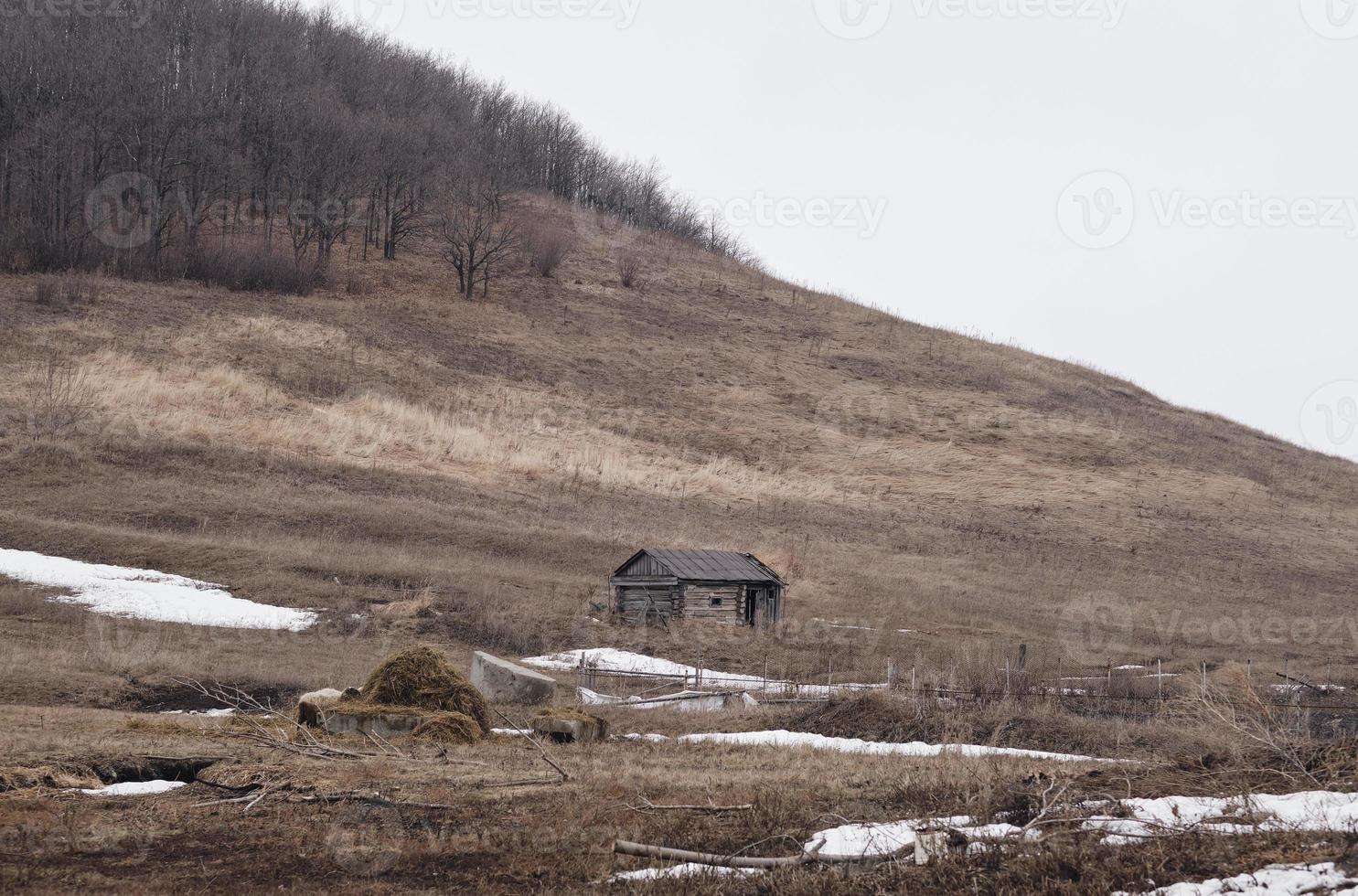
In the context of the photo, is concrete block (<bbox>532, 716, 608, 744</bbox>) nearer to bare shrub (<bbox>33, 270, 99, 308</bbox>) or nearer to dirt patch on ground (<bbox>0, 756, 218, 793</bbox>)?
dirt patch on ground (<bbox>0, 756, 218, 793</bbox>)

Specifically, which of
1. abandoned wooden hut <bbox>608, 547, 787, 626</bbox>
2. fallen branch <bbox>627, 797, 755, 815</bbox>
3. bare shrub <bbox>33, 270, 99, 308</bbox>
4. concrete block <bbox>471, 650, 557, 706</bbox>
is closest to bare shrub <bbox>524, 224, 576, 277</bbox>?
bare shrub <bbox>33, 270, 99, 308</bbox>

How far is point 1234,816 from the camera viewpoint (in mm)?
7047

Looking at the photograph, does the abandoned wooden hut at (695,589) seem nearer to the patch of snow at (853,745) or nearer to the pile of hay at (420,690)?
the patch of snow at (853,745)

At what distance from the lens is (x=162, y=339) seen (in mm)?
52562

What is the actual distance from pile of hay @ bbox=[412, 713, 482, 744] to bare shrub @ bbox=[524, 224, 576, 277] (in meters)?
68.2

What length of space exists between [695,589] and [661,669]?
294 inches

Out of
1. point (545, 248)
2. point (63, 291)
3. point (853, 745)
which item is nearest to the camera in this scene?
Answer: point (853, 745)

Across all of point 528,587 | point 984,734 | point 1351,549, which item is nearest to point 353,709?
point 984,734

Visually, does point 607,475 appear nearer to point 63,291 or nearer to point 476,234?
point 63,291

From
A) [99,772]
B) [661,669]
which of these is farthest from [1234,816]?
[661,669]

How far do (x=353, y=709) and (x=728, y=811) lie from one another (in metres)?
6.45

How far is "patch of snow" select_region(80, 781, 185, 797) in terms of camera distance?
→ 358 inches

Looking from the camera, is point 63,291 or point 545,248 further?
point 545,248

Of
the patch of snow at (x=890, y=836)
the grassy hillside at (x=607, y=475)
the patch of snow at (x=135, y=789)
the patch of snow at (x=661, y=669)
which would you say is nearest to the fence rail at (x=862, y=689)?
the patch of snow at (x=661, y=669)
